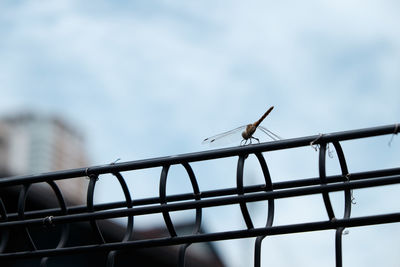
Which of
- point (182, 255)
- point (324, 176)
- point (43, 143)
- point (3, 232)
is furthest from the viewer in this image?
point (43, 143)

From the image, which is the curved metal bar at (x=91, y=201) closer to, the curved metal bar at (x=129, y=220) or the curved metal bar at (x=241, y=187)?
the curved metal bar at (x=129, y=220)

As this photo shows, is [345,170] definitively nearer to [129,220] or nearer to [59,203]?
[129,220]

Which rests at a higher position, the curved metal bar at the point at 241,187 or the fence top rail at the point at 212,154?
the fence top rail at the point at 212,154

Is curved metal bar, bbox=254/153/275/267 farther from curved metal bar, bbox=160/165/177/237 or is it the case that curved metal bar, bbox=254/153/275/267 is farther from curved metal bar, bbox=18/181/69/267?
curved metal bar, bbox=18/181/69/267

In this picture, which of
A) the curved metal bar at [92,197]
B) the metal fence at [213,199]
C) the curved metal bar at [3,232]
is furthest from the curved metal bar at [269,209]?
the curved metal bar at [3,232]

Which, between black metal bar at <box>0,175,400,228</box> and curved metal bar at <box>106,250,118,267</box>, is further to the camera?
curved metal bar at <box>106,250,118,267</box>

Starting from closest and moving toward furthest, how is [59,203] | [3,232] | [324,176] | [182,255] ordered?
[324,176]
[182,255]
[59,203]
[3,232]

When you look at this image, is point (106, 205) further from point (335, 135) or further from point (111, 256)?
point (335, 135)

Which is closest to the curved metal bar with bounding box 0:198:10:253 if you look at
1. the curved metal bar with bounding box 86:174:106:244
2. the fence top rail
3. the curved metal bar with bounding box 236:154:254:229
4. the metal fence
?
the metal fence

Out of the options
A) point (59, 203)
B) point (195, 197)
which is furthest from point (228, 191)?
point (59, 203)
